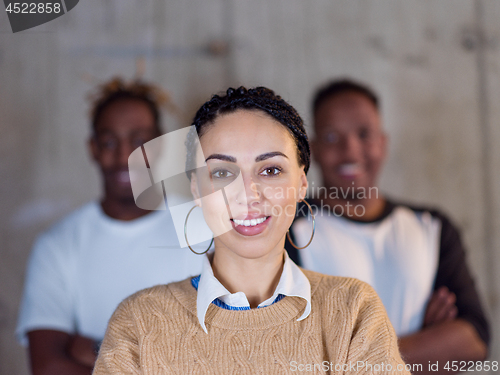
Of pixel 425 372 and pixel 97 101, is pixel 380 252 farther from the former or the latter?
pixel 97 101

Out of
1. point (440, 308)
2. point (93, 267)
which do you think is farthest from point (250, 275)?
point (440, 308)

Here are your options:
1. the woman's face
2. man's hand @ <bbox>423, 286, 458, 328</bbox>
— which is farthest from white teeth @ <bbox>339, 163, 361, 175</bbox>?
the woman's face

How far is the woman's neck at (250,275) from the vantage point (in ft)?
Answer: 3.90

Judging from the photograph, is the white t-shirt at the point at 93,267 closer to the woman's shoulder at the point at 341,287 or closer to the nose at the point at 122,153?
the nose at the point at 122,153

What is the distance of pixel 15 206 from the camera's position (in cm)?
206

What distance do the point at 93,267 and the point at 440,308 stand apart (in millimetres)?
1477

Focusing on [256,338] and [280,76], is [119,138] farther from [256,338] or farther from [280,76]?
[256,338]

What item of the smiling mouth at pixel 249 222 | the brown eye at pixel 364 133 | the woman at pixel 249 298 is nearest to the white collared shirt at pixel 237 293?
the woman at pixel 249 298

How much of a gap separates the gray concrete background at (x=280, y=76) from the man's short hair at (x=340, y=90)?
1.6 inches

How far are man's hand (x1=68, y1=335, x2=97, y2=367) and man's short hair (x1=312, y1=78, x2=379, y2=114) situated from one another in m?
1.37

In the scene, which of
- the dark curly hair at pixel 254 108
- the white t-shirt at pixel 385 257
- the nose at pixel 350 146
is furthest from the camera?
the nose at pixel 350 146

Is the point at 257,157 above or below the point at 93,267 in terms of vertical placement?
above

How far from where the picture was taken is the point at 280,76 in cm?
221

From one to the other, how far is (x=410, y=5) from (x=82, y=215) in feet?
5.95
